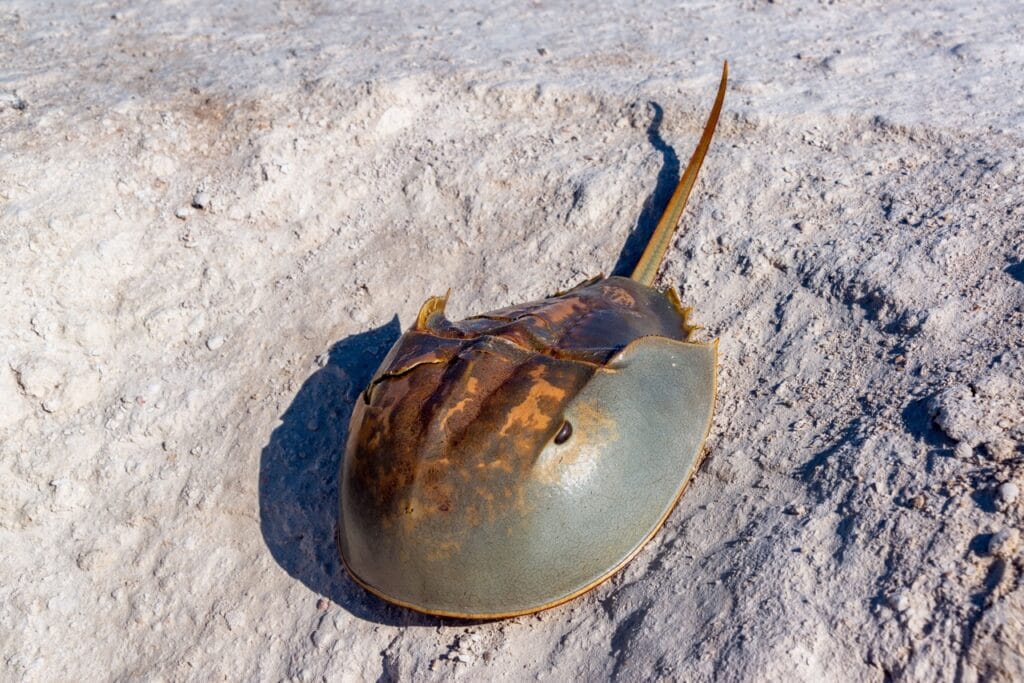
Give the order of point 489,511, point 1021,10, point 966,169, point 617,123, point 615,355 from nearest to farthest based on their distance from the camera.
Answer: point 489,511 < point 615,355 < point 966,169 < point 617,123 < point 1021,10

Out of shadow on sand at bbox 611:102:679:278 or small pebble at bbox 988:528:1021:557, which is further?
shadow on sand at bbox 611:102:679:278

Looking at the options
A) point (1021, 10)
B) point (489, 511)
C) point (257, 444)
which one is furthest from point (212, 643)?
point (1021, 10)

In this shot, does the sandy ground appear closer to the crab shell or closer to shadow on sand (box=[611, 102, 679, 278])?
shadow on sand (box=[611, 102, 679, 278])

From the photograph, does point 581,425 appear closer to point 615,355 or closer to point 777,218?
point 615,355

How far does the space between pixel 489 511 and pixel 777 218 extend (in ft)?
5.73

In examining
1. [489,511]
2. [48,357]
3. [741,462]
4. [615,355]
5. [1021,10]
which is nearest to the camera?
[489,511]

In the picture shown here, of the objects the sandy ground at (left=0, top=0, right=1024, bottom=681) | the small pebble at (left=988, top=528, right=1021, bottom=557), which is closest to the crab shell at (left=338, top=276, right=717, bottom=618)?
the sandy ground at (left=0, top=0, right=1024, bottom=681)

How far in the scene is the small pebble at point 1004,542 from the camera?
177 centimetres

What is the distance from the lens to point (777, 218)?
304 cm

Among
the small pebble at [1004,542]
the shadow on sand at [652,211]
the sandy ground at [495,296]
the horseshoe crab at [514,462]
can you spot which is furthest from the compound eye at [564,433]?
the shadow on sand at [652,211]

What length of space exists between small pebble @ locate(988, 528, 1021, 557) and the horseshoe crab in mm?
716

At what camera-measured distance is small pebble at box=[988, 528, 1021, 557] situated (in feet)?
5.79

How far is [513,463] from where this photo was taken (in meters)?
1.94

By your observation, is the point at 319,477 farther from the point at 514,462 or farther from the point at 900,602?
the point at 900,602
